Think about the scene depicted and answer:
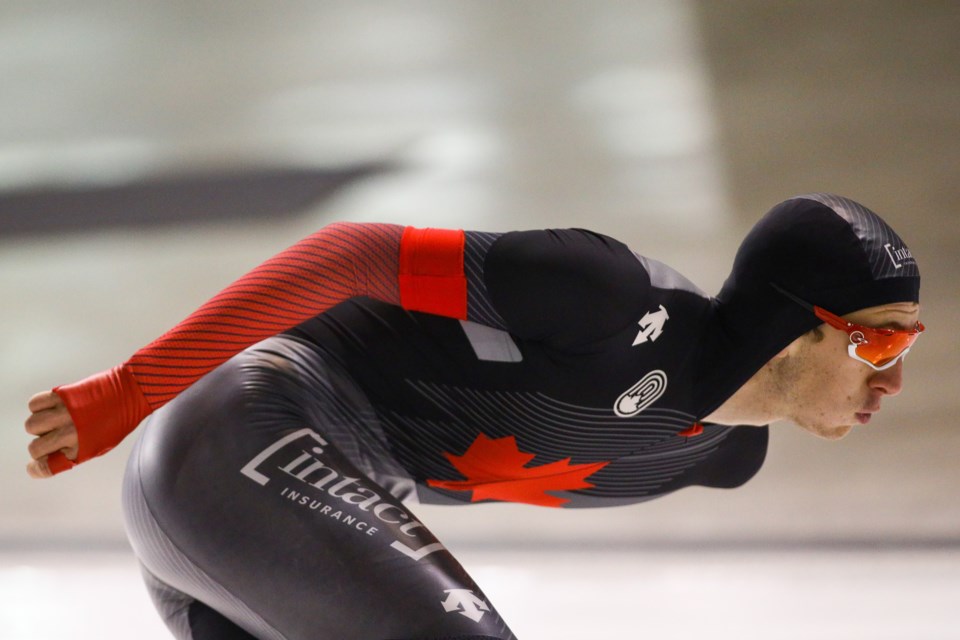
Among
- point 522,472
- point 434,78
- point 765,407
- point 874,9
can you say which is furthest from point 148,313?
point 874,9

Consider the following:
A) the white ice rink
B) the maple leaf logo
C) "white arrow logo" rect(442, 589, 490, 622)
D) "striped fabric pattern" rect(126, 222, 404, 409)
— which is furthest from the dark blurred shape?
"white arrow logo" rect(442, 589, 490, 622)

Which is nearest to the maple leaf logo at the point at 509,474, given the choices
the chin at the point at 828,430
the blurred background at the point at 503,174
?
the chin at the point at 828,430

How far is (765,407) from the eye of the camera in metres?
1.42

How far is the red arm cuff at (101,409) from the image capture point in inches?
41.6

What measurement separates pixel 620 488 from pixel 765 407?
0.25 m

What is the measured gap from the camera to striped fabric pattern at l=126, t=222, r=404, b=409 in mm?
1104

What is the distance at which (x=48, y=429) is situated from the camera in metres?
1.05

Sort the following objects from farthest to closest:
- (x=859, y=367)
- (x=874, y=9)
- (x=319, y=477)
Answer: (x=874, y=9)
(x=859, y=367)
(x=319, y=477)

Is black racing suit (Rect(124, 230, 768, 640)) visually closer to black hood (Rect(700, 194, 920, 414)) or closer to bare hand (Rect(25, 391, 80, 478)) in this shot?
black hood (Rect(700, 194, 920, 414))

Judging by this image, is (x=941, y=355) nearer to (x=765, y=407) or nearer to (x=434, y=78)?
(x=765, y=407)

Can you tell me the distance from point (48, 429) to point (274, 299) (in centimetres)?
27

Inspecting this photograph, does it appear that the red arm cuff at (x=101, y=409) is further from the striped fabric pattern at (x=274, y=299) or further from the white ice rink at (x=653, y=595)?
the white ice rink at (x=653, y=595)

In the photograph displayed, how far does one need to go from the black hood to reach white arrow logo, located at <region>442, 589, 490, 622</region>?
1.53ft

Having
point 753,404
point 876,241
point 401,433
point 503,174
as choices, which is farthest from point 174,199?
point 876,241
